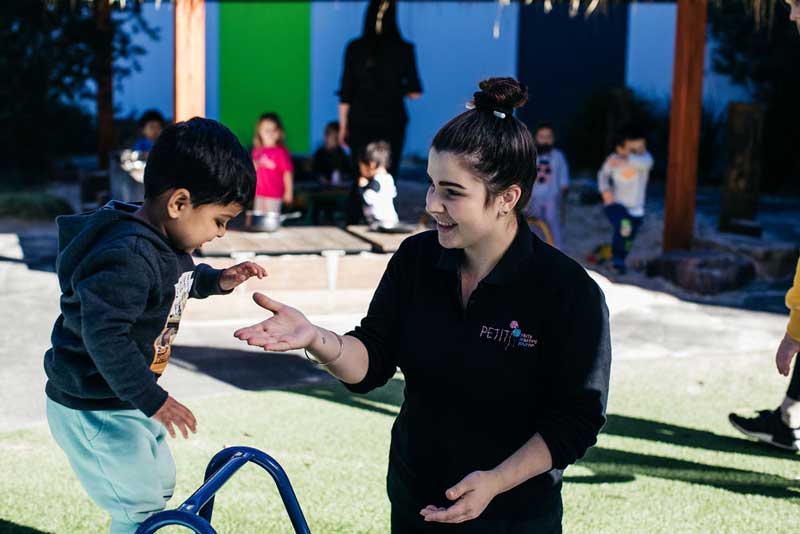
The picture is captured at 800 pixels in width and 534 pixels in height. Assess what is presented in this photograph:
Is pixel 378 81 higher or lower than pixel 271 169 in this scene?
higher

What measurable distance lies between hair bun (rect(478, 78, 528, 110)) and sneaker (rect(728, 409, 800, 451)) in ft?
9.62

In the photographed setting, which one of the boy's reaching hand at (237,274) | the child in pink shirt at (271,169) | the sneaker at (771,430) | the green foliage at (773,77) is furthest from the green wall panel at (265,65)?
the boy's reaching hand at (237,274)

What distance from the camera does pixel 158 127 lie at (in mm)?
10711

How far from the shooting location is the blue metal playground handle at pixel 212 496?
235 cm

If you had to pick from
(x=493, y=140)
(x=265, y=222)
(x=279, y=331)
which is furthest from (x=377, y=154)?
(x=279, y=331)

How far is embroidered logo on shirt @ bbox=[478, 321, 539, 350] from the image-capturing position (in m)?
2.37

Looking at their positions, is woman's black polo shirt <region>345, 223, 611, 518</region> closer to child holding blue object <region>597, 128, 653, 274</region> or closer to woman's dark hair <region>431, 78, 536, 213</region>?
woman's dark hair <region>431, 78, 536, 213</region>

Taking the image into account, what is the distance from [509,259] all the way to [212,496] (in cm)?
92

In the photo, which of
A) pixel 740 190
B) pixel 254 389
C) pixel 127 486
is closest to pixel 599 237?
pixel 740 190

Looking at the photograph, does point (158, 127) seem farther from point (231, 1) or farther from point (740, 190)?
point (231, 1)

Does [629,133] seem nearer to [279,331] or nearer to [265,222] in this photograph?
[265,222]

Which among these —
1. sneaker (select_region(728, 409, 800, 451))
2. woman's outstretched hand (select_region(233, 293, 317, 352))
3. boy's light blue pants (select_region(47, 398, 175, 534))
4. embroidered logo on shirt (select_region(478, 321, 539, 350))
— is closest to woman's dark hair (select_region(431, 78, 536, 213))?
embroidered logo on shirt (select_region(478, 321, 539, 350))

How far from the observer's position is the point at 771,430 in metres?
4.80

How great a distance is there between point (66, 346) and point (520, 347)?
3.94 ft
